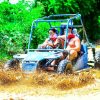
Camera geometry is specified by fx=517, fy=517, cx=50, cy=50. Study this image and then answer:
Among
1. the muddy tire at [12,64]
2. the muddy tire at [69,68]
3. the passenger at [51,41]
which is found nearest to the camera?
the muddy tire at [69,68]

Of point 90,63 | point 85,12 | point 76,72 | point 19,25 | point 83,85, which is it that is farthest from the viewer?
point 85,12

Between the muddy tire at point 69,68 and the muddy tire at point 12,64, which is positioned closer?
the muddy tire at point 69,68

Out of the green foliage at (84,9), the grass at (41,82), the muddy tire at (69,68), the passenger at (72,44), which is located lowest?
the grass at (41,82)

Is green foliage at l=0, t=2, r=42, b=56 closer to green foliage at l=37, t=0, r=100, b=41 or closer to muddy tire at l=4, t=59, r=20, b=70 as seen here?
muddy tire at l=4, t=59, r=20, b=70

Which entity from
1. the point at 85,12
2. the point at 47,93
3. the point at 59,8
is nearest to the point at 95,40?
the point at 85,12

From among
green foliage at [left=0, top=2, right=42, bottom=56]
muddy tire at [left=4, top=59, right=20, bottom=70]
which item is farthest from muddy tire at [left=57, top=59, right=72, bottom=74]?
green foliage at [left=0, top=2, right=42, bottom=56]

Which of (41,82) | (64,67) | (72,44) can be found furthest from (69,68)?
(72,44)

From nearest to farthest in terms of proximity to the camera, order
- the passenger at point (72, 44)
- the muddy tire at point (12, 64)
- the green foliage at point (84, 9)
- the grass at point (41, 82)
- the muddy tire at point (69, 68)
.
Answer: the grass at point (41, 82) < the muddy tire at point (69, 68) < the muddy tire at point (12, 64) < the passenger at point (72, 44) < the green foliage at point (84, 9)

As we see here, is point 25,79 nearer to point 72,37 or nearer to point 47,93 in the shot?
point 47,93

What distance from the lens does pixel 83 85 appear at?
484 inches

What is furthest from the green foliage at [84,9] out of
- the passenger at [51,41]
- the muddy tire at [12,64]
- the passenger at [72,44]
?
the muddy tire at [12,64]

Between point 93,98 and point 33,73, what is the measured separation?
2428 mm

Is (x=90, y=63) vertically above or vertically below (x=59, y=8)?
below

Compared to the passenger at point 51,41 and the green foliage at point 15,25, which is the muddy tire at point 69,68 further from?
the green foliage at point 15,25
